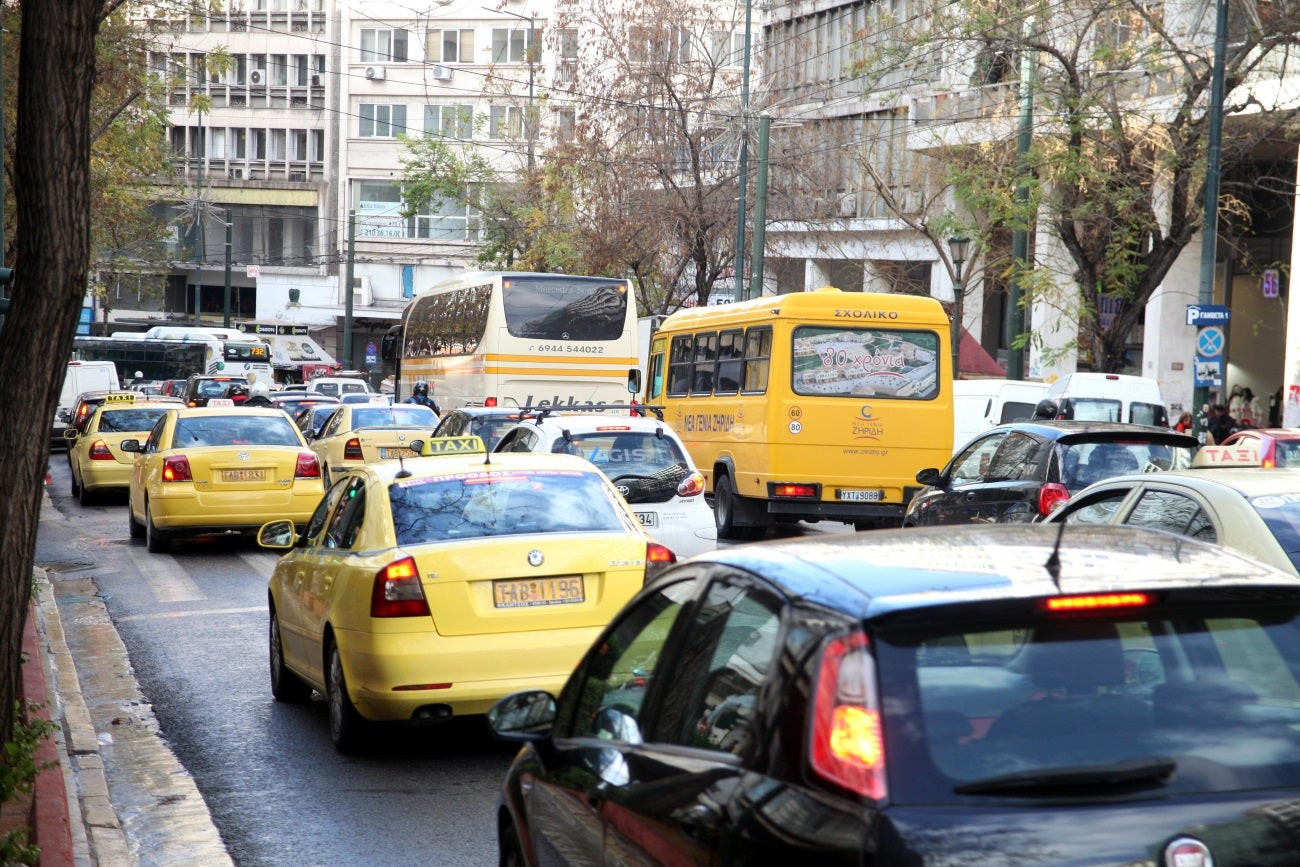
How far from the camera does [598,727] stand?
13.8 feet

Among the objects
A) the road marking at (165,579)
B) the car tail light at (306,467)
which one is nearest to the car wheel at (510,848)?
the road marking at (165,579)

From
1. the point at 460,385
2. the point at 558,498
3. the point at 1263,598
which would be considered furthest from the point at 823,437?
the point at 1263,598

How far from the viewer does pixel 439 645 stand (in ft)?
26.2

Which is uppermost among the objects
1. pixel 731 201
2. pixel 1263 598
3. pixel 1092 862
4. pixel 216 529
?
pixel 731 201

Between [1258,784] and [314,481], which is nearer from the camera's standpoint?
[1258,784]

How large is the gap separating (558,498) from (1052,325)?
104ft

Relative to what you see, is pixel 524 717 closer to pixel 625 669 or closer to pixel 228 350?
pixel 625 669

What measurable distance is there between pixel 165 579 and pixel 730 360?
8.74 meters

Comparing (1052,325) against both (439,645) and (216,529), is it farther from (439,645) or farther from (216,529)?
(439,645)

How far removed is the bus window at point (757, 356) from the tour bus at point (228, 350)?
36583 mm

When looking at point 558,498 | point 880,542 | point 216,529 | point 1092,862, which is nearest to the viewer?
point 1092,862

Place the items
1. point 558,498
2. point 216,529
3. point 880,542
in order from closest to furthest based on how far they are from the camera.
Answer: point 880,542
point 558,498
point 216,529

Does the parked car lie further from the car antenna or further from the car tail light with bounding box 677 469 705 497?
the car antenna

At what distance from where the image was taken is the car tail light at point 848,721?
9.64 ft
